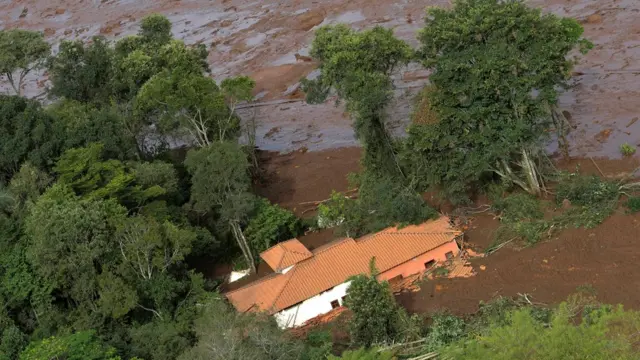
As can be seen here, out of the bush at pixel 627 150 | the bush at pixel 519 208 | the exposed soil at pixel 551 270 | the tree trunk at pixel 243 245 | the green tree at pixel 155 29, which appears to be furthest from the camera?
the green tree at pixel 155 29

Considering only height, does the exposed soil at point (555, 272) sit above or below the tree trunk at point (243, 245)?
above

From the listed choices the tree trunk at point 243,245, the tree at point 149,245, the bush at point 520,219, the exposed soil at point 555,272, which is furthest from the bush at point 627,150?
the tree at point 149,245

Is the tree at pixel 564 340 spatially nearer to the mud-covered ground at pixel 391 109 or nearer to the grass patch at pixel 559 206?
the mud-covered ground at pixel 391 109

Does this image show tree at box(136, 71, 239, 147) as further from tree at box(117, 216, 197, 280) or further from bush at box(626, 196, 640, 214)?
bush at box(626, 196, 640, 214)

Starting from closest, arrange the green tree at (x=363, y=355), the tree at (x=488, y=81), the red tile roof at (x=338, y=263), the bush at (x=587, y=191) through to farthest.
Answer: the green tree at (x=363, y=355), the red tile roof at (x=338, y=263), the tree at (x=488, y=81), the bush at (x=587, y=191)

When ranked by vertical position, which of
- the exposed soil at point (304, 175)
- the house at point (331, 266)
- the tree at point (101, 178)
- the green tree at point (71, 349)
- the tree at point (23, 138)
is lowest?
the exposed soil at point (304, 175)

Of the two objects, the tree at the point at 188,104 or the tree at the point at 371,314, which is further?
the tree at the point at 188,104

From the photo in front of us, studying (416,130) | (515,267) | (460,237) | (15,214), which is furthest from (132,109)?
(515,267)

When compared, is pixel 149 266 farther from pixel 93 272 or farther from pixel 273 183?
pixel 273 183

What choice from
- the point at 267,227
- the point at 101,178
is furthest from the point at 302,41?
the point at 101,178
